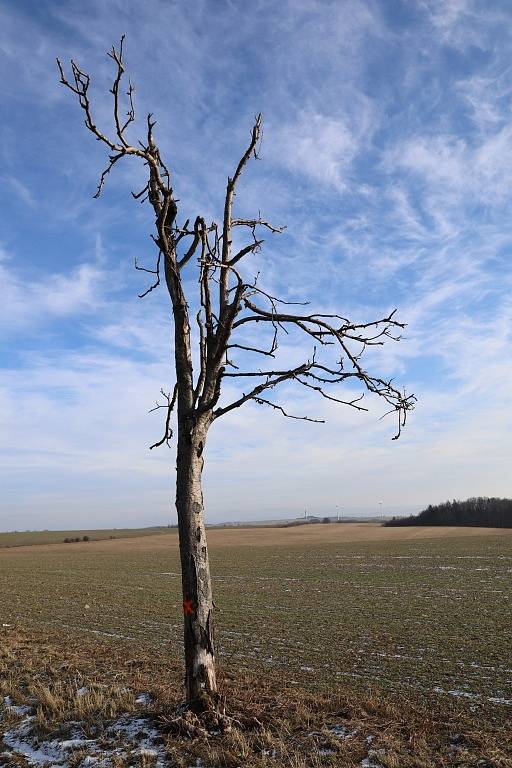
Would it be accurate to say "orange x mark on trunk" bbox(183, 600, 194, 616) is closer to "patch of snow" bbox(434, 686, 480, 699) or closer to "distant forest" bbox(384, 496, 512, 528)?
"patch of snow" bbox(434, 686, 480, 699)

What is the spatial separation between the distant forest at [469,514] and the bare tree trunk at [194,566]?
11009cm

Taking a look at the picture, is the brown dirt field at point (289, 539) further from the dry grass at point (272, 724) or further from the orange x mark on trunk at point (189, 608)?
the orange x mark on trunk at point (189, 608)

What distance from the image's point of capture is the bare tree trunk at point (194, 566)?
6.60 metres

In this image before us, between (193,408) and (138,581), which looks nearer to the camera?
(193,408)

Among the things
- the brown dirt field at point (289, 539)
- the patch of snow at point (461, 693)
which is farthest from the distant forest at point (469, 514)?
the patch of snow at point (461, 693)

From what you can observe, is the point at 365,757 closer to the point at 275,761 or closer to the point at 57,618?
the point at 275,761

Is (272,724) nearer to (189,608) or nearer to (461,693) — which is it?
(189,608)

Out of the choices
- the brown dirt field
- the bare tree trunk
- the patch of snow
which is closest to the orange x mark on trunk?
the bare tree trunk

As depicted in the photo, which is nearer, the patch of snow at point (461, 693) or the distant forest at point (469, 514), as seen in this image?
the patch of snow at point (461, 693)

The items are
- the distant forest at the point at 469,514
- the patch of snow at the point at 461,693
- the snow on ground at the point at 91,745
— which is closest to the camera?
the snow on ground at the point at 91,745

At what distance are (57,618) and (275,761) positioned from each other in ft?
49.5

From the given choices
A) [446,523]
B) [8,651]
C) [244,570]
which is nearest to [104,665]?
[8,651]

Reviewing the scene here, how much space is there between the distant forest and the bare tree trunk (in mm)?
110091

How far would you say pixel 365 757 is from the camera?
563cm
